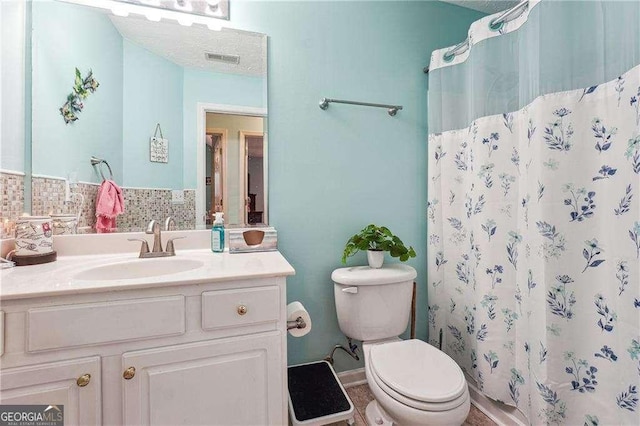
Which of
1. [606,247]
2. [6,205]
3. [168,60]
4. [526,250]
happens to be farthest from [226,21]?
[606,247]

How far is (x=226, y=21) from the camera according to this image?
4.63ft

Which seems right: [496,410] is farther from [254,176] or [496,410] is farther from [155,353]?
[254,176]

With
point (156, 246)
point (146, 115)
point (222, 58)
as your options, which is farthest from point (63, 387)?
point (222, 58)

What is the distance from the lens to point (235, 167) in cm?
144

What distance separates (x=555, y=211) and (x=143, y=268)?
159 centimetres

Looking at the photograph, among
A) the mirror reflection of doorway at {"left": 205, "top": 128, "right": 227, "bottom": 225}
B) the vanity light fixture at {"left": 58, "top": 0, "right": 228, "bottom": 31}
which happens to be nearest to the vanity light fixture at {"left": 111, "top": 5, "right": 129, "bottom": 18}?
the vanity light fixture at {"left": 58, "top": 0, "right": 228, "bottom": 31}

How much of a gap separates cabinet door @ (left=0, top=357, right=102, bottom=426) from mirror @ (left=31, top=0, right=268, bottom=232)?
0.65m

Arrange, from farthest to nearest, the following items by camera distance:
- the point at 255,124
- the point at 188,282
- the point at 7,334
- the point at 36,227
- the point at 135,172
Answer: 1. the point at 255,124
2. the point at 135,172
3. the point at 36,227
4. the point at 188,282
5. the point at 7,334

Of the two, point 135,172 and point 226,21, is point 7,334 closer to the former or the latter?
point 135,172

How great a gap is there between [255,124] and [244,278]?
85cm

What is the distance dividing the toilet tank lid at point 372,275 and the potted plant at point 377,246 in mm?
56

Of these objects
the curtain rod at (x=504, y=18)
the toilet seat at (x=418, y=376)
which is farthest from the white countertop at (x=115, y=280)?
the curtain rod at (x=504, y=18)

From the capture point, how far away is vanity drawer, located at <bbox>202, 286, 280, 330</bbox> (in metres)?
0.90

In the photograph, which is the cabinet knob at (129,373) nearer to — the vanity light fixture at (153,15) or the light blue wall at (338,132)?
the light blue wall at (338,132)
